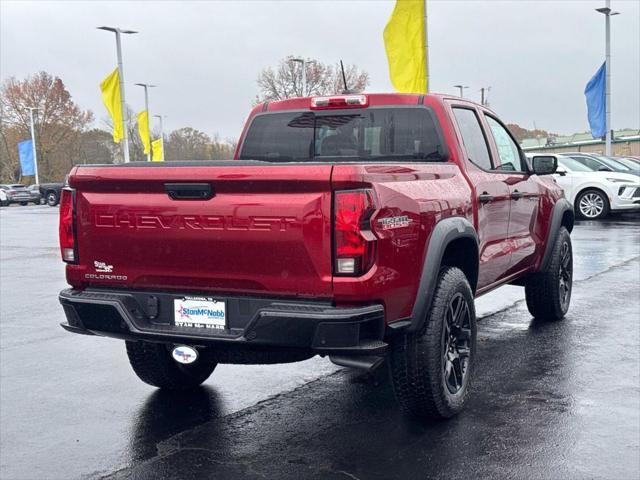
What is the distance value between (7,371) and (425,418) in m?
3.28

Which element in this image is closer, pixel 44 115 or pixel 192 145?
pixel 44 115

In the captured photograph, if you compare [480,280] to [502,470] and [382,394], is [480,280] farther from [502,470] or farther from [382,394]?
[502,470]

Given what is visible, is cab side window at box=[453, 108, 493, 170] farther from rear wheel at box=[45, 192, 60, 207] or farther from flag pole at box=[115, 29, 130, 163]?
rear wheel at box=[45, 192, 60, 207]

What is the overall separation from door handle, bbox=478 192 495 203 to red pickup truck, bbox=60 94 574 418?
0.02m

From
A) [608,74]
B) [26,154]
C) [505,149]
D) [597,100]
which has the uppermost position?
[608,74]

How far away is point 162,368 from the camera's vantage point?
5070 mm

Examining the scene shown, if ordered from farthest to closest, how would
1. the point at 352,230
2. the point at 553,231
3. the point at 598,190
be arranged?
the point at 598,190, the point at 553,231, the point at 352,230

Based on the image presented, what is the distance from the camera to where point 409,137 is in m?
5.23

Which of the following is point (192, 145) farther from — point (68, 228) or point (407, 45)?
point (68, 228)

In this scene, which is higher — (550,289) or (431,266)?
(431,266)

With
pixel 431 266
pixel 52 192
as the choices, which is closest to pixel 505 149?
pixel 431 266

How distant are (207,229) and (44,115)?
6561 centimetres

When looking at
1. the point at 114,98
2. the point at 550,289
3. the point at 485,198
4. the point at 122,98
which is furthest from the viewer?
the point at 122,98

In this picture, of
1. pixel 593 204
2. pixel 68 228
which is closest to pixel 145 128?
pixel 593 204
